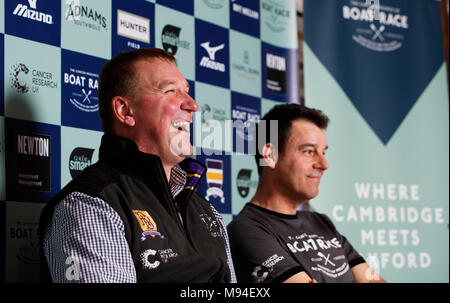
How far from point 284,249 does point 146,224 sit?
31.3 inches

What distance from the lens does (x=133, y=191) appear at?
166cm

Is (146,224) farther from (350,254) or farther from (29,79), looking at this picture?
(350,254)

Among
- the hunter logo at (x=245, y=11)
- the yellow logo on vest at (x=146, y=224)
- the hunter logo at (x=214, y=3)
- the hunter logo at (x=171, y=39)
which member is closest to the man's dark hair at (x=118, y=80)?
the yellow logo on vest at (x=146, y=224)

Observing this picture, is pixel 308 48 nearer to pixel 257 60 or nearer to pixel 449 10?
pixel 257 60

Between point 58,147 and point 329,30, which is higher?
point 329,30

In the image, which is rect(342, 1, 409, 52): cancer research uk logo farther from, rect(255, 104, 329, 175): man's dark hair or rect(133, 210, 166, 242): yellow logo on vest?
rect(133, 210, 166, 242): yellow logo on vest

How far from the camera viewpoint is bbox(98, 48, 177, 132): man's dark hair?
182 centimetres

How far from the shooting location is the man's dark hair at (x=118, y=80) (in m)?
1.82

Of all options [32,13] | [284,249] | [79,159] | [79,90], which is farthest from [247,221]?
[32,13]

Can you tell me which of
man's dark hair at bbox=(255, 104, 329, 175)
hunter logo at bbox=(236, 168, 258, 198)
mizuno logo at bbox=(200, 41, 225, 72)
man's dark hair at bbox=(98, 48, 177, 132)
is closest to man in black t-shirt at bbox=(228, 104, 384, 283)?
man's dark hair at bbox=(255, 104, 329, 175)

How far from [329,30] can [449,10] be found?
93 cm

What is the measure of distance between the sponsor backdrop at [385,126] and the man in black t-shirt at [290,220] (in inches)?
18.6

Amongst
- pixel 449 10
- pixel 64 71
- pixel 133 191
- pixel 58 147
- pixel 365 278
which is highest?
pixel 449 10
